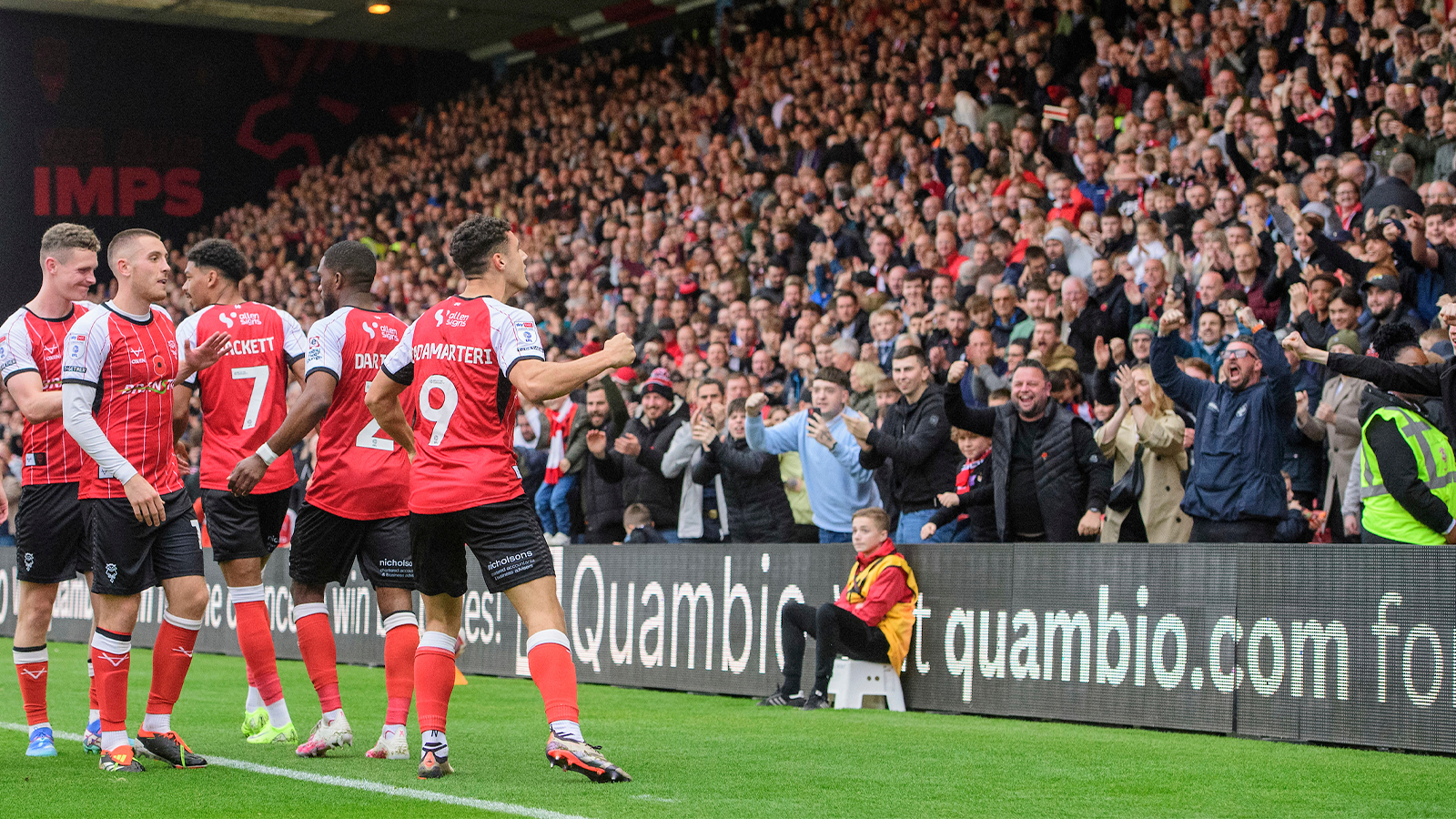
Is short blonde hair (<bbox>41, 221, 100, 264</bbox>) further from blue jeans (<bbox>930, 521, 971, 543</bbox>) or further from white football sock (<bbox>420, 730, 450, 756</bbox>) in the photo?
blue jeans (<bbox>930, 521, 971, 543</bbox>)

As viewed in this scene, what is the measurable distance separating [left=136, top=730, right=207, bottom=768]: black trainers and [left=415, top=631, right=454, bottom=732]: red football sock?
1.22 m

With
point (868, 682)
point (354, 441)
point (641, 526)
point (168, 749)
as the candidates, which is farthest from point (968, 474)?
point (168, 749)

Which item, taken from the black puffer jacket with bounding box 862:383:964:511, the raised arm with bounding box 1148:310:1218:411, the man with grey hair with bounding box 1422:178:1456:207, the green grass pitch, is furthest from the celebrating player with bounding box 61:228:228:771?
the man with grey hair with bounding box 1422:178:1456:207

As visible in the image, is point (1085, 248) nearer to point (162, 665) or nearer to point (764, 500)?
point (764, 500)

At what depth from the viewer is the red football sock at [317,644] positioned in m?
7.52

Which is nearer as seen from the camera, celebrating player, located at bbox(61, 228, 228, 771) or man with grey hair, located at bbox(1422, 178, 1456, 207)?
celebrating player, located at bbox(61, 228, 228, 771)

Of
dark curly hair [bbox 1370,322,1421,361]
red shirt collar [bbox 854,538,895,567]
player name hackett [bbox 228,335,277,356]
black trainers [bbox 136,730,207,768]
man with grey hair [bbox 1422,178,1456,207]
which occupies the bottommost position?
black trainers [bbox 136,730,207,768]

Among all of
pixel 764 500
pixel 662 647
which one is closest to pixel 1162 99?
pixel 764 500

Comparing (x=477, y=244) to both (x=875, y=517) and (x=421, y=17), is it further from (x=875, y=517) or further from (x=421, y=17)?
(x=421, y=17)

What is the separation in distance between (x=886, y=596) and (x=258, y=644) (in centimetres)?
402

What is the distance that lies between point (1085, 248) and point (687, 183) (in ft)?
28.5

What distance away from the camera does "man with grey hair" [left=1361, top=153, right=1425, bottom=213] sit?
39.6ft

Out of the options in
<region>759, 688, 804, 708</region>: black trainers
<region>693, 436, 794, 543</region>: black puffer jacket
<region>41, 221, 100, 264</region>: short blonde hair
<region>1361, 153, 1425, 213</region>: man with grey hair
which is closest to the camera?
<region>41, 221, 100, 264</region>: short blonde hair

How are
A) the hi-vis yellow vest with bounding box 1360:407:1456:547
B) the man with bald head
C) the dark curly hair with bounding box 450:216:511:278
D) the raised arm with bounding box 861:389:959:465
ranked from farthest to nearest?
the man with bald head, the raised arm with bounding box 861:389:959:465, the hi-vis yellow vest with bounding box 1360:407:1456:547, the dark curly hair with bounding box 450:216:511:278
